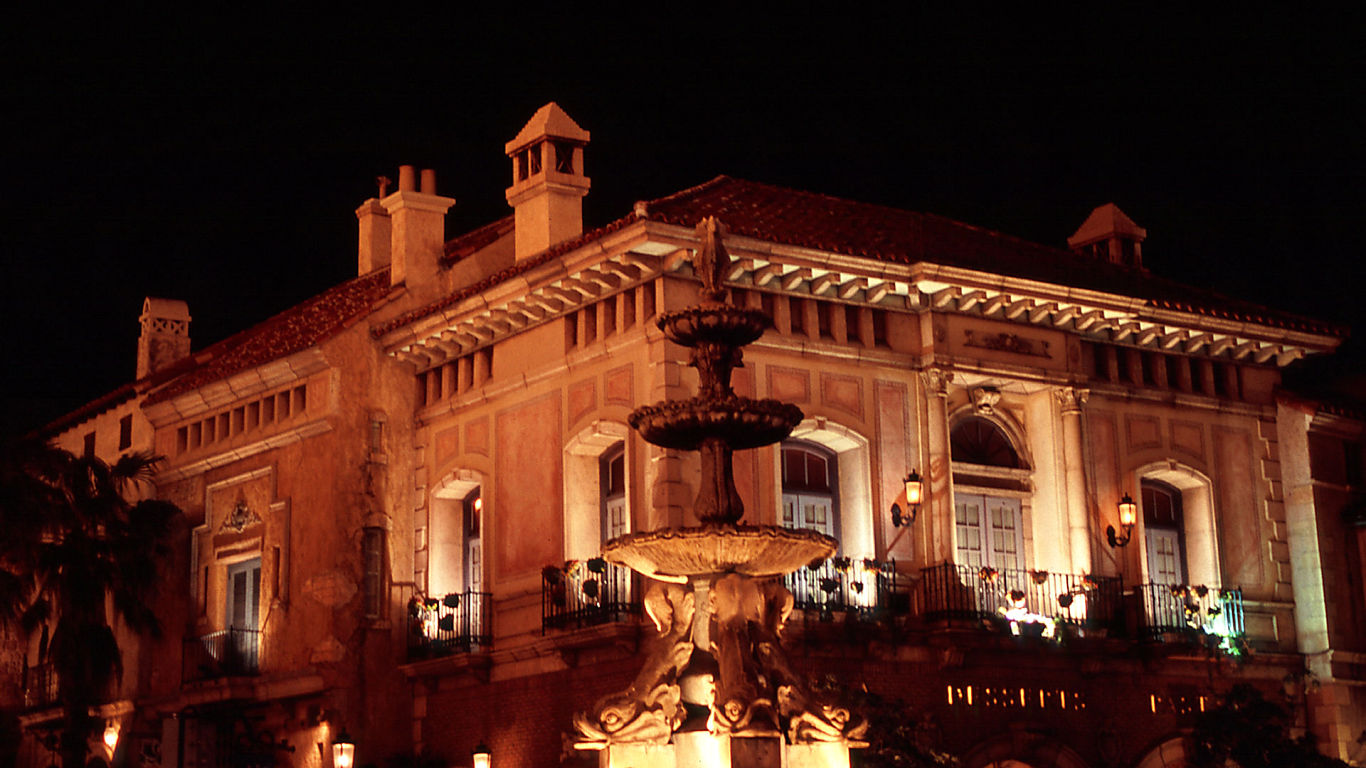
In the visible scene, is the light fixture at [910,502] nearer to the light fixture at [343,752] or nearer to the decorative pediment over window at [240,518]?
the light fixture at [343,752]

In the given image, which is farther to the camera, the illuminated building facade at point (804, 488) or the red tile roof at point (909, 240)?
the red tile roof at point (909, 240)

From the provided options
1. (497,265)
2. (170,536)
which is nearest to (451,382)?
(497,265)

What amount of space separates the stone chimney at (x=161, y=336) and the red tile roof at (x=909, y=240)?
16096mm

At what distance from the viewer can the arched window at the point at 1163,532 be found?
30969 mm

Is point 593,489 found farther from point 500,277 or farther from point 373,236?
point 373,236

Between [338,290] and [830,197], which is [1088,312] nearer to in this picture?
[830,197]

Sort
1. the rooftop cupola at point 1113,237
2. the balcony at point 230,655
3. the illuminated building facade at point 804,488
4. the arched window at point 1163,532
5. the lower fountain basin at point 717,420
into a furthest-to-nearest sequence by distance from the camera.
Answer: the rooftop cupola at point 1113,237
the balcony at point 230,655
the arched window at point 1163,532
the illuminated building facade at point 804,488
the lower fountain basin at point 717,420

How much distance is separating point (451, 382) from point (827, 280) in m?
6.39

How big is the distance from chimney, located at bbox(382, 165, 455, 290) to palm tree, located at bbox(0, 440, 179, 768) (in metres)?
5.70

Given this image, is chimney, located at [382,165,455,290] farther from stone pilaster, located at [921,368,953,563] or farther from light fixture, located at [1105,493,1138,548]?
light fixture, located at [1105,493,1138,548]

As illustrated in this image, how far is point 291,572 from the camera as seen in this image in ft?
105

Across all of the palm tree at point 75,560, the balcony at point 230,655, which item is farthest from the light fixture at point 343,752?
the palm tree at point 75,560

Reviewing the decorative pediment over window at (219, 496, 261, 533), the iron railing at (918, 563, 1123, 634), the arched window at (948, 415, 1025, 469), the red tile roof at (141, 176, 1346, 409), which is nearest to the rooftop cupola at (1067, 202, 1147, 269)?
the red tile roof at (141, 176, 1346, 409)

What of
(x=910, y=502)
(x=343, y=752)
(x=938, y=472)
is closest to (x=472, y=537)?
(x=343, y=752)
